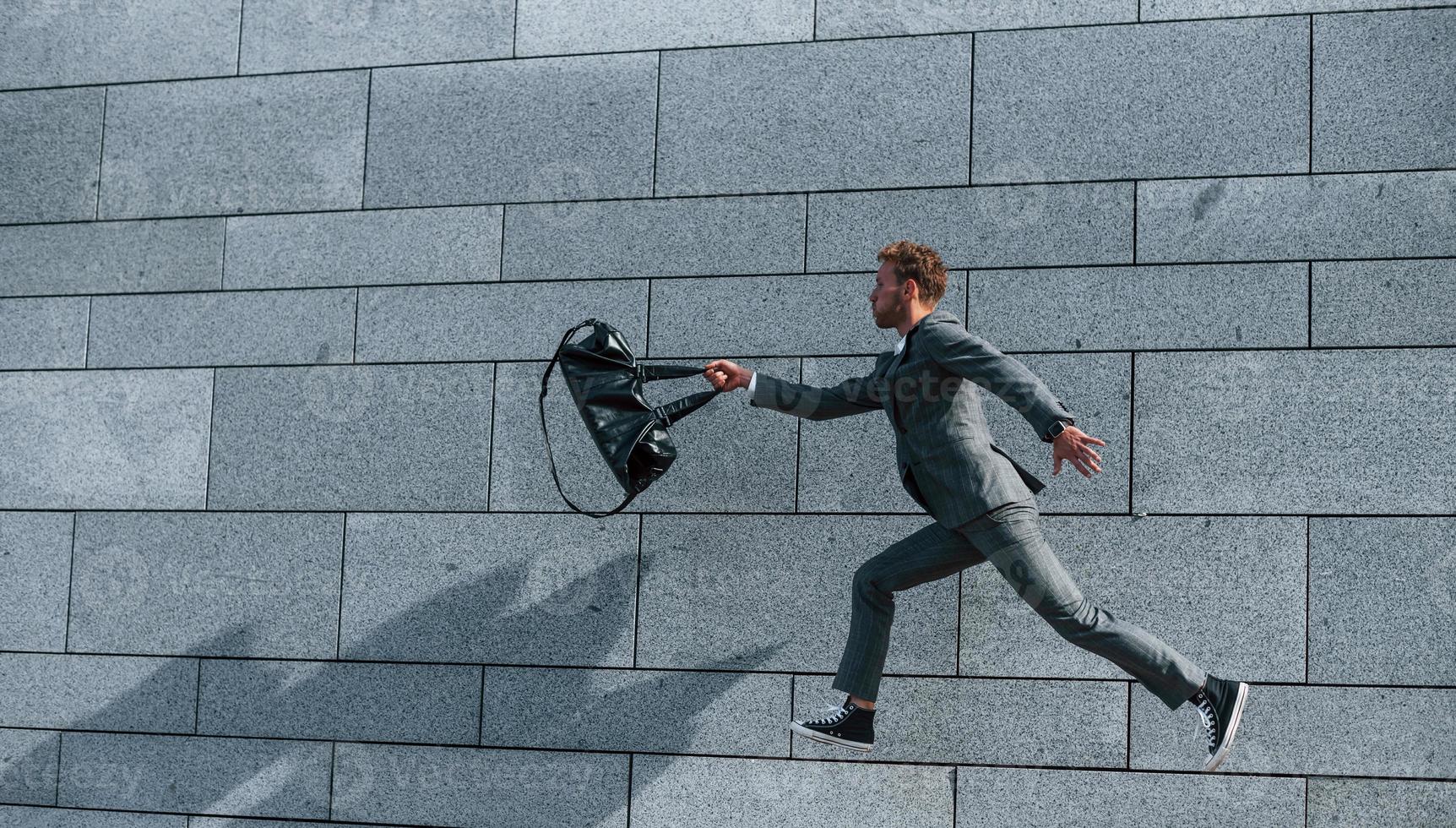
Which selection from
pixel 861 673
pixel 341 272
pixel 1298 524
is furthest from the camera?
pixel 341 272

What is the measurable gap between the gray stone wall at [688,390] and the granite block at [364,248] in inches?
1.1

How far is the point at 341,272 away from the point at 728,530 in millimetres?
2592

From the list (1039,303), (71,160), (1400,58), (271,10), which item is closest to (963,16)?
(1039,303)

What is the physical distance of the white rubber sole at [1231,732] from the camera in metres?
5.74

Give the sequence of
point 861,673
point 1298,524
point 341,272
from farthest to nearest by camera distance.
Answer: point 341,272 → point 1298,524 → point 861,673

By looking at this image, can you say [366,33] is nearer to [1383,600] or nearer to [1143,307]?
[1143,307]

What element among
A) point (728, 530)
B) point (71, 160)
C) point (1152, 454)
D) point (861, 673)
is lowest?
point (861, 673)

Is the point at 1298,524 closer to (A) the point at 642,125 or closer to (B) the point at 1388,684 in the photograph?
(B) the point at 1388,684

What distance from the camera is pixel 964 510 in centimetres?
574

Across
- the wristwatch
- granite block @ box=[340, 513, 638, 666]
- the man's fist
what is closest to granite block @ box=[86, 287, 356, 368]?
granite block @ box=[340, 513, 638, 666]

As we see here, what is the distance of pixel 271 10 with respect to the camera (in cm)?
785

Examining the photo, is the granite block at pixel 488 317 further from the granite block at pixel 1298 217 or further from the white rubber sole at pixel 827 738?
the granite block at pixel 1298 217

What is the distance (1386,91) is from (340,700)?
603cm

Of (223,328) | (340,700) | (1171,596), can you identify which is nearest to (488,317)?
(223,328)
